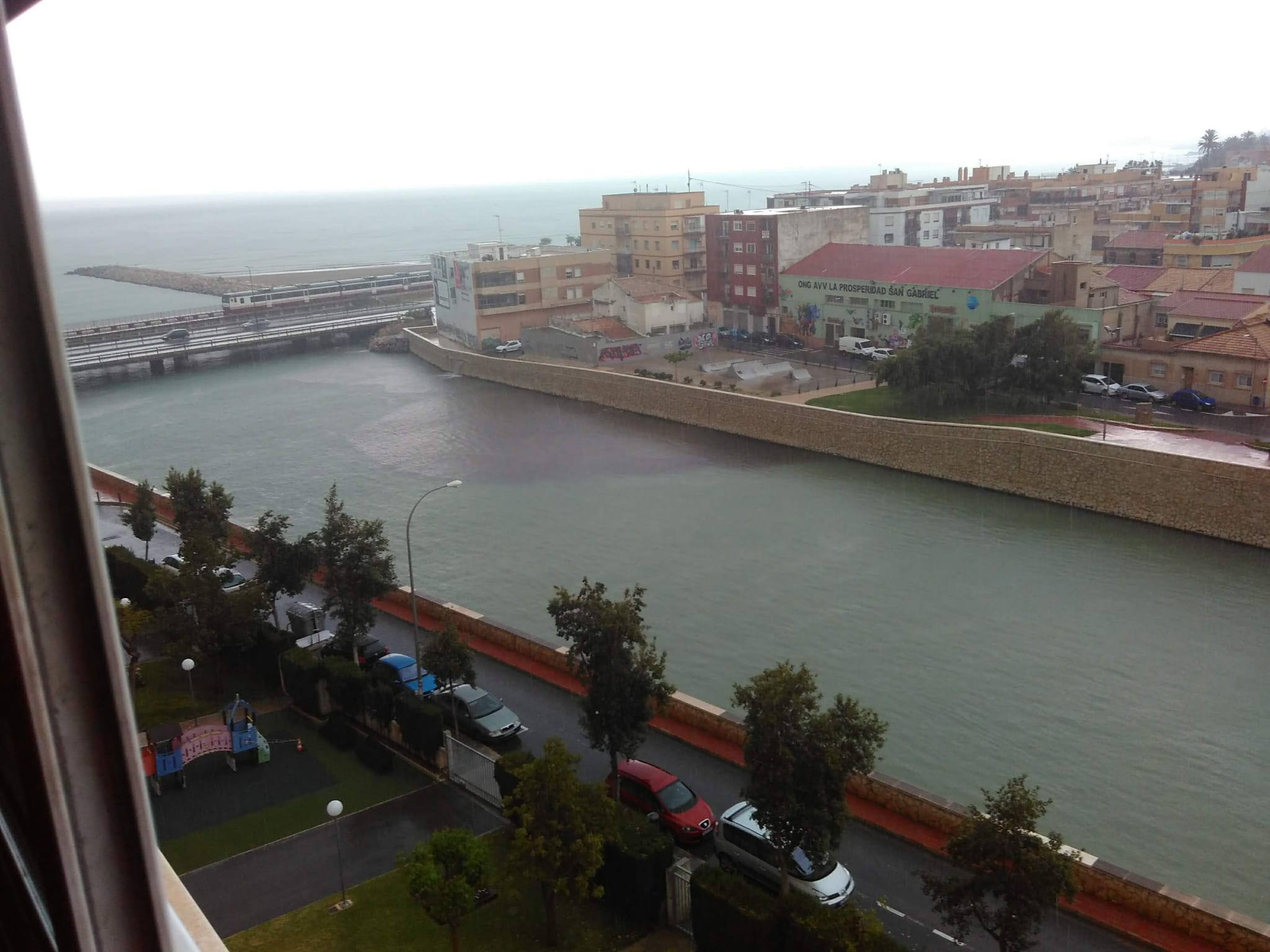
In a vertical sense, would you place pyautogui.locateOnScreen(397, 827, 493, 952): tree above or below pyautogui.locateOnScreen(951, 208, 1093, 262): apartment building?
below

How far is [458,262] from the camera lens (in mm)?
22672

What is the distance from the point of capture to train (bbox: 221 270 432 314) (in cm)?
3228

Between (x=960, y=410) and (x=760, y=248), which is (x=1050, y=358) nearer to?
(x=960, y=410)

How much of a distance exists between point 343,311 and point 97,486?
761 inches

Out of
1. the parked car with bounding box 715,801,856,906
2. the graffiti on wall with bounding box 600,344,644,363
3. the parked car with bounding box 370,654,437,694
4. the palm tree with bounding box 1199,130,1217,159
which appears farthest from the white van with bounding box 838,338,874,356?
the palm tree with bounding box 1199,130,1217,159

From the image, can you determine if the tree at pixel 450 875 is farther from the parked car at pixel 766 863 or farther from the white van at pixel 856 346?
the white van at pixel 856 346

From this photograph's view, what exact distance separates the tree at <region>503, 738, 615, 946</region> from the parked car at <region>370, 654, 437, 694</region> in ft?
7.77

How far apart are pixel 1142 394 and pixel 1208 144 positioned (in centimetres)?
5552

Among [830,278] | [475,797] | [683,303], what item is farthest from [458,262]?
[475,797]

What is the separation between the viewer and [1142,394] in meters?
13.5

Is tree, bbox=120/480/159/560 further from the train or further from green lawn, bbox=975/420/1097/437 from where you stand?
the train

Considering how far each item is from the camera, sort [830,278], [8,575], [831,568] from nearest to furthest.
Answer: [8,575] < [831,568] < [830,278]

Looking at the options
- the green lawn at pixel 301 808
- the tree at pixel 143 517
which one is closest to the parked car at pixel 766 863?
the green lawn at pixel 301 808

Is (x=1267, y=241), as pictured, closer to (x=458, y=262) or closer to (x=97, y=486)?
(x=458, y=262)
